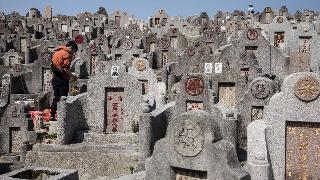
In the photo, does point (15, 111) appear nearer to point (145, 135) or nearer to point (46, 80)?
point (145, 135)

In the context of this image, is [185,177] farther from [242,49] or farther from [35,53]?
[35,53]

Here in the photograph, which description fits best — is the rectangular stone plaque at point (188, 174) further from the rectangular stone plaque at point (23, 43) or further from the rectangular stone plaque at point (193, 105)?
the rectangular stone plaque at point (23, 43)

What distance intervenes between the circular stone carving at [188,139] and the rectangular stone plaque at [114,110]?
11.5 meters

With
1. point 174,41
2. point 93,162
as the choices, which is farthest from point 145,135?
point 174,41

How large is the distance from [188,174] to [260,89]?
418 inches

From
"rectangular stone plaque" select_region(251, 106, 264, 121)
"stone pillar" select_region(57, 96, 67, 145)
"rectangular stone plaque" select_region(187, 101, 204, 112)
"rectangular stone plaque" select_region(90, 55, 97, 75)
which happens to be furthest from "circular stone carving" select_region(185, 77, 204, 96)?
"rectangular stone plaque" select_region(90, 55, 97, 75)

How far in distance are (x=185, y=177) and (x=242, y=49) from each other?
893 inches

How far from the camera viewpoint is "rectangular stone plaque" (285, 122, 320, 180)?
37.9 ft

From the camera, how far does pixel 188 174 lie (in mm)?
9836

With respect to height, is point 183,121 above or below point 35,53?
below

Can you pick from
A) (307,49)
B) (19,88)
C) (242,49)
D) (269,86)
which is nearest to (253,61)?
(242,49)

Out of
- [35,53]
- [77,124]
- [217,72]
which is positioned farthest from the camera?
[35,53]

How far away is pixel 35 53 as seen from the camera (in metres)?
41.0

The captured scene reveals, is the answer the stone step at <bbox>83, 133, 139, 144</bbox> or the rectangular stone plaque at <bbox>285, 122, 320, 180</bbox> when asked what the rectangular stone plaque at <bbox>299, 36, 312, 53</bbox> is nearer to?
the stone step at <bbox>83, 133, 139, 144</bbox>
